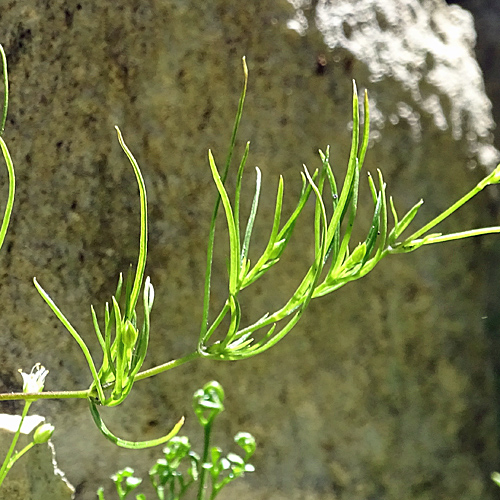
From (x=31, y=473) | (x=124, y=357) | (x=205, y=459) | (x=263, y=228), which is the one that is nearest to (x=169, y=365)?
(x=124, y=357)

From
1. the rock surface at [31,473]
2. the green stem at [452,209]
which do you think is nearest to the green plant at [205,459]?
the rock surface at [31,473]

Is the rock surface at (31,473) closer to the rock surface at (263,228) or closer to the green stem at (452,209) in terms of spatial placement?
the rock surface at (263,228)

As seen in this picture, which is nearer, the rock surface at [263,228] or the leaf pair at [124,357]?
the leaf pair at [124,357]

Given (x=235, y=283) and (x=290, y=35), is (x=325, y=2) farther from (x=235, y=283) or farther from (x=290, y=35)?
(x=235, y=283)

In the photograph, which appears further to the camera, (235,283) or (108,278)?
(108,278)

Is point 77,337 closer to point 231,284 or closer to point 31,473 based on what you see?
point 231,284

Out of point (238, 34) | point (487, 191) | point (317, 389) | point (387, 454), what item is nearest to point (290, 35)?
point (238, 34)

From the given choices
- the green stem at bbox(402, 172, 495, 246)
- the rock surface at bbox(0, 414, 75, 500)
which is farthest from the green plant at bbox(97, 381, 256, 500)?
the green stem at bbox(402, 172, 495, 246)

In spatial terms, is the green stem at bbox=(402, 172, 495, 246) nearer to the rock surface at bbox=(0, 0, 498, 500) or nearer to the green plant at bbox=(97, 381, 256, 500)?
the green plant at bbox=(97, 381, 256, 500)
